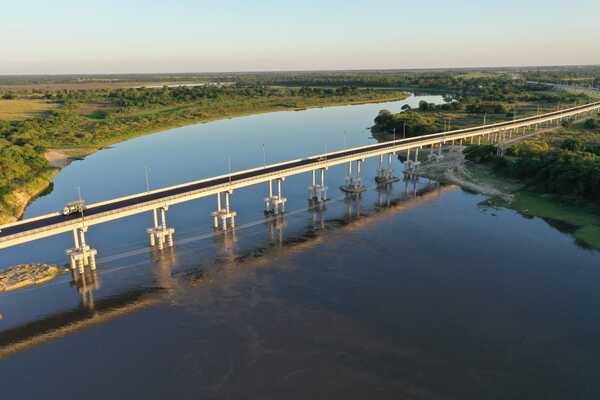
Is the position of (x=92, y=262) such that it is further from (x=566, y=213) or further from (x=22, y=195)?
(x=566, y=213)

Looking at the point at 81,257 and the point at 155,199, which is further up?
the point at 155,199

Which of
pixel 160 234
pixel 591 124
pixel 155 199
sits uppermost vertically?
pixel 591 124

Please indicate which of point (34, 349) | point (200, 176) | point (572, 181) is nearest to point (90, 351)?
point (34, 349)

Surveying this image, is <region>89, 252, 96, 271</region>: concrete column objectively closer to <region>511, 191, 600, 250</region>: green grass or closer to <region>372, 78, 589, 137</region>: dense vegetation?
<region>511, 191, 600, 250</region>: green grass

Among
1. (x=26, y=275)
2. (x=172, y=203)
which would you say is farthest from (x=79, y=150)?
(x=26, y=275)

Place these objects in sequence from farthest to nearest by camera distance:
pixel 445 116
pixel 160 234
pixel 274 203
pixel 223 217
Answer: pixel 445 116
pixel 274 203
pixel 223 217
pixel 160 234

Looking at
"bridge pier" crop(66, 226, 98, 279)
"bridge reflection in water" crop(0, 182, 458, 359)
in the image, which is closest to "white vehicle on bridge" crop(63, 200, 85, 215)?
"bridge pier" crop(66, 226, 98, 279)
